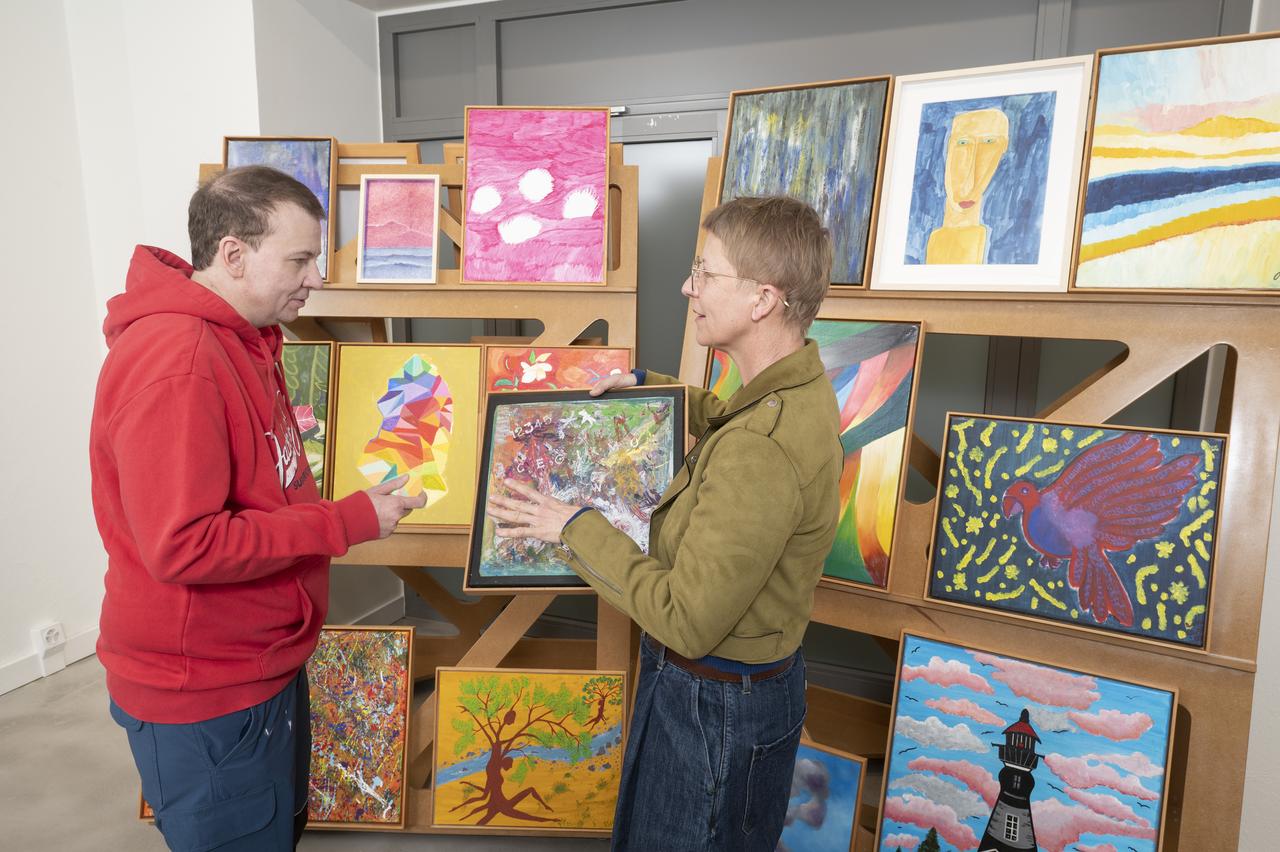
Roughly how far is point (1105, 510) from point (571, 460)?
3.77ft

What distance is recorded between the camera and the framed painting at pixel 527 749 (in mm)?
2047

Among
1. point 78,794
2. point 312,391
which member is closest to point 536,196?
point 312,391

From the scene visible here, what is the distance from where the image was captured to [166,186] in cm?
289

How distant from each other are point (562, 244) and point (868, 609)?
1.30 meters

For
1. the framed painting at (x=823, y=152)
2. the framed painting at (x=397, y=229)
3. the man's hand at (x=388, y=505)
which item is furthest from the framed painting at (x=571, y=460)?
the framed painting at (x=397, y=229)

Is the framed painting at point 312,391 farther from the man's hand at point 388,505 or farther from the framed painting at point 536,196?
the man's hand at point 388,505

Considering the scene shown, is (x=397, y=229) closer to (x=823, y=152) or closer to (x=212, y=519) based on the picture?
(x=823, y=152)

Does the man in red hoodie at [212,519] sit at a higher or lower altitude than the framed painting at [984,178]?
lower

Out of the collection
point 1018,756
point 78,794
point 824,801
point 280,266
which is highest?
point 280,266

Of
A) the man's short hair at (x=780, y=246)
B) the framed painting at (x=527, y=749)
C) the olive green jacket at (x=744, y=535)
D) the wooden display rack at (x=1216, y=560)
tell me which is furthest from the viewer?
the framed painting at (x=527, y=749)

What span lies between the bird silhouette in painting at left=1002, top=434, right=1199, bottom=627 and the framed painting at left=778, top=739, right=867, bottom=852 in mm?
718

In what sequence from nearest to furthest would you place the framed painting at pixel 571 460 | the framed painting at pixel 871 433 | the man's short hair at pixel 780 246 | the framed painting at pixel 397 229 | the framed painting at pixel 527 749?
1. the man's short hair at pixel 780 246
2. the framed painting at pixel 571 460
3. the framed painting at pixel 871 433
4. the framed painting at pixel 527 749
5. the framed painting at pixel 397 229

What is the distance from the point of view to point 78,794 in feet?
7.38

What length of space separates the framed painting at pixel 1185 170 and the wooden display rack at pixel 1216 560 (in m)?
0.07
